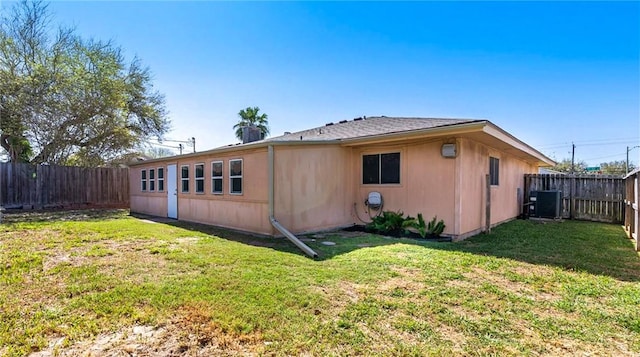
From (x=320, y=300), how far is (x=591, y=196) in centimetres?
1174

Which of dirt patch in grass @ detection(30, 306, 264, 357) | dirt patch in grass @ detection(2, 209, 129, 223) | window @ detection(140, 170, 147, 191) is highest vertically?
window @ detection(140, 170, 147, 191)

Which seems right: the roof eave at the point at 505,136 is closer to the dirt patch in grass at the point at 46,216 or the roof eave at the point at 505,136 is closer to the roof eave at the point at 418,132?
the roof eave at the point at 418,132

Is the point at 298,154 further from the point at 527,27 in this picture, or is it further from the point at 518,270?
the point at 527,27

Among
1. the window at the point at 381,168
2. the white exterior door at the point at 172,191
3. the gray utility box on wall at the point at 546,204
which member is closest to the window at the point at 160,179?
the white exterior door at the point at 172,191

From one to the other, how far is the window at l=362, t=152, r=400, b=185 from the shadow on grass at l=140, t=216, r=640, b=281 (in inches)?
61.0

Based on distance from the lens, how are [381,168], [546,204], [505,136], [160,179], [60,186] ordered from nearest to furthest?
[505,136] < [381,168] < [546,204] < [160,179] < [60,186]

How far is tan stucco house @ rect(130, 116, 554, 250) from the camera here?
6902mm

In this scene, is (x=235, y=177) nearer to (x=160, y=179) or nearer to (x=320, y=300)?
(x=160, y=179)

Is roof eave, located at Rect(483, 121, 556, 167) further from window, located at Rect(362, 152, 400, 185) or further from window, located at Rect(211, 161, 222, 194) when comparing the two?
window, located at Rect(211, 161, 222, 194)

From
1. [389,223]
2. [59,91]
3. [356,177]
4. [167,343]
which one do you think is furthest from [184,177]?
[167,343]

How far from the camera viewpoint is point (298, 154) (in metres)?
7.52

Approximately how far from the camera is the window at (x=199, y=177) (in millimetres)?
9664

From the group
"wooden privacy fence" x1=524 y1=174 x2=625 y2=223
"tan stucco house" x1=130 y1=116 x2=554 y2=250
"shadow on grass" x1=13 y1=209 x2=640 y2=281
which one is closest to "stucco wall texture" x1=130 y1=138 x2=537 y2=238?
"tan stucco house" x1=130 y1=116 x2=554 y2=250

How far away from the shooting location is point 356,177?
8617 mm
